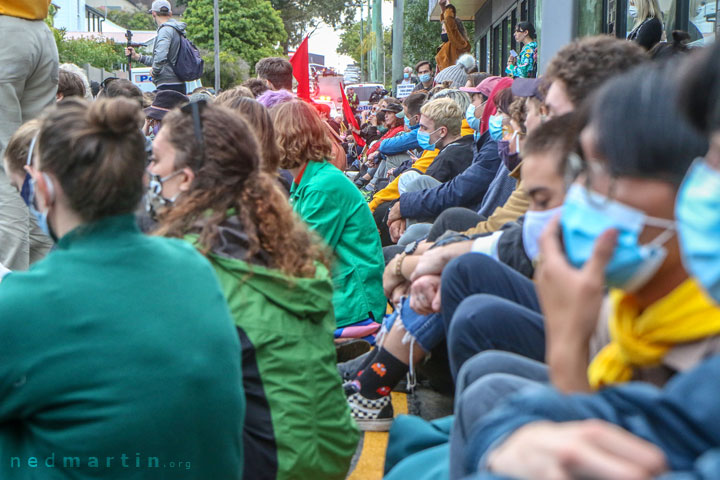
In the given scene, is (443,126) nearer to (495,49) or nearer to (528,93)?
(528,93)

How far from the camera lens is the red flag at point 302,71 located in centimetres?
999

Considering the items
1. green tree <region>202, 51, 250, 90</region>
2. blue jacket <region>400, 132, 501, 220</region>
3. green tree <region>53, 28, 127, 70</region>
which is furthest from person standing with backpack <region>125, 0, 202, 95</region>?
green tree <region>202, 51, 250, 90</region>

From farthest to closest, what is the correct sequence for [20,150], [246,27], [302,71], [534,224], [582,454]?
[246,27], [302,71], [20,150], [534,224], [582,454]

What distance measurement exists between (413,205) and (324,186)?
Answer: 147cm

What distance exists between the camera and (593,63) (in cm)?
329

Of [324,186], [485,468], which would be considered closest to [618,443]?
[485,468]

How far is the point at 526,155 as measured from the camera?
10.2 ft

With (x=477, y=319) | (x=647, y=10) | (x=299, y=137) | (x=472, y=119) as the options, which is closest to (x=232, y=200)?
(x=477, y=319)

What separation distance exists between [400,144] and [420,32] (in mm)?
18066

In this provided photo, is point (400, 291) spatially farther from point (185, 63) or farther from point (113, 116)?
point (185, 63)

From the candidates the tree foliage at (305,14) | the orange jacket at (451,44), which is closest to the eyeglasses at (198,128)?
the orange jacket at (451,44)

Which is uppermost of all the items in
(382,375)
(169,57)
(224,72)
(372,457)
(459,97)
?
(224,72)

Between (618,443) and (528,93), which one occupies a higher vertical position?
(528,93)

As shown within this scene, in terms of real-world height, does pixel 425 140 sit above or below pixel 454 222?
above
